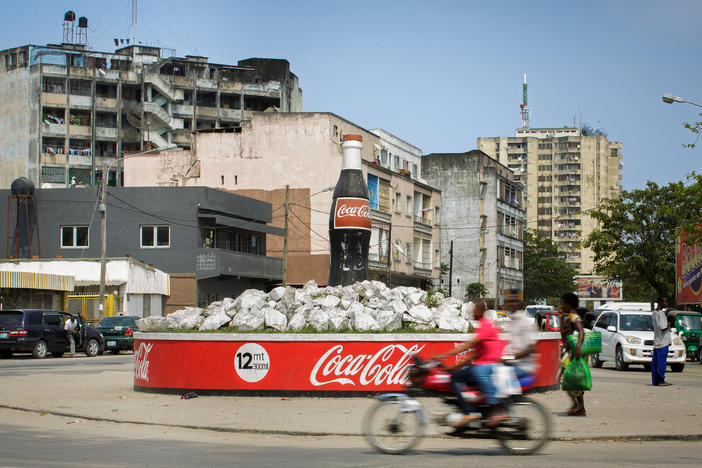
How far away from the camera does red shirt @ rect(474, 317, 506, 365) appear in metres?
10.3

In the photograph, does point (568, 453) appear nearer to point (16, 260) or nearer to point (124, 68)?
point (16, 260)

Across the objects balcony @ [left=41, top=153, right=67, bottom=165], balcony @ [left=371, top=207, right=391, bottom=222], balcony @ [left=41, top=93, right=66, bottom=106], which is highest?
balcony @ [left=41, top=93, right=66, bottom=106]

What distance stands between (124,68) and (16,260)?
145 ft

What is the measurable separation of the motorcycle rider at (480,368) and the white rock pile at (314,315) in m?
7.00

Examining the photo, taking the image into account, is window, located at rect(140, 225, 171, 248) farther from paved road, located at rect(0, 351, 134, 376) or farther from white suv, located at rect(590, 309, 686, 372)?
white suv, located at rect(590, 309, 686, 372)

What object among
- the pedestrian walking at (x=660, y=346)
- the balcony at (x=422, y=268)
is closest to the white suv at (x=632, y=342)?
the pedestrian walking at (x=660, y=346)

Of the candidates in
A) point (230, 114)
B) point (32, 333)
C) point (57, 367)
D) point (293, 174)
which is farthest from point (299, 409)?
point (230, 114)

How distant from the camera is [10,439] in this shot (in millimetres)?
11547

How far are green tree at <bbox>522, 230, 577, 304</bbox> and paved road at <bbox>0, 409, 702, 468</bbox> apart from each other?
99.1 meters

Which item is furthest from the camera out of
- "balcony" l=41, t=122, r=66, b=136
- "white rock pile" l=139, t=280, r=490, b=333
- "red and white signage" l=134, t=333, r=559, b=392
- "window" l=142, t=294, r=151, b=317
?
"balcony" l=41, t=122, r=66, b=136

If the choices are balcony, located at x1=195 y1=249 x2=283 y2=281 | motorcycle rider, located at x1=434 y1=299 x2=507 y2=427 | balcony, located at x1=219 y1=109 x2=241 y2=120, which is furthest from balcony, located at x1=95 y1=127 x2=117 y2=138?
motorcycle rider, located at x1=434 y1=299 x2=507 y2=427

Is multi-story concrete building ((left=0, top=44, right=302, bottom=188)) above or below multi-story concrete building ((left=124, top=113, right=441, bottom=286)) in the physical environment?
above

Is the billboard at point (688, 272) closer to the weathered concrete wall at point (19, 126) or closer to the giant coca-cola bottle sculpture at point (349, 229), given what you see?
the giant coca-cola bottle sculpture at point (349, 229)

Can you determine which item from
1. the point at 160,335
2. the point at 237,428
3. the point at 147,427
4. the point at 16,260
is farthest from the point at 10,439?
the point at 16,260
